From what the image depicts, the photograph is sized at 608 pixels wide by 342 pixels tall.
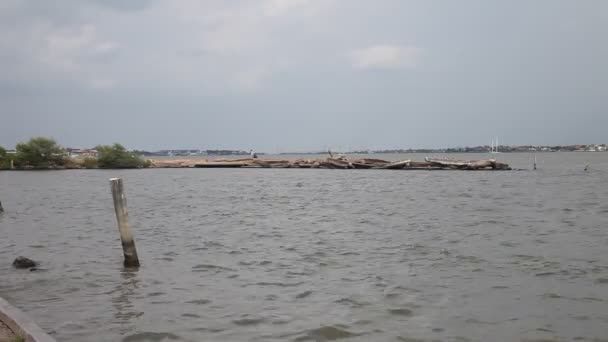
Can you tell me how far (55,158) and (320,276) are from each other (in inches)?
2853

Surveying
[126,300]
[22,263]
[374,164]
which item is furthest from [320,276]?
[374,164]

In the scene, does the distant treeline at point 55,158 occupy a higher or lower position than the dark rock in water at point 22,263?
higher

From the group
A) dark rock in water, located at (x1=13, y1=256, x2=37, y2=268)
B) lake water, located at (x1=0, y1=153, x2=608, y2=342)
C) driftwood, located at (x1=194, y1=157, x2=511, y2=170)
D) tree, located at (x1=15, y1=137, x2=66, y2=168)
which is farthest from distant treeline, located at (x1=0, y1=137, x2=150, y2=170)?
dark rock in water, located at (x1=13, y1=256, x2=37, y2=268)

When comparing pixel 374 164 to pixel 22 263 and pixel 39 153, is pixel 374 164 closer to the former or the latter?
pixel 39 153

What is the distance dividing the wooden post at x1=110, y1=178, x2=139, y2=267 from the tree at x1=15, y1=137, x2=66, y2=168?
210ft

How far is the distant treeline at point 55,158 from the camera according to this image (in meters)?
69.8

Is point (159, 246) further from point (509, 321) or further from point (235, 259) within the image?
point (509, 321)

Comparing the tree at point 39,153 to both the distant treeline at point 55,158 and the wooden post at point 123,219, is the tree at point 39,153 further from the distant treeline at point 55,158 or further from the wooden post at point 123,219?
the wooden post at point 123,219

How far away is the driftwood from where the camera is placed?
58844 millimetres

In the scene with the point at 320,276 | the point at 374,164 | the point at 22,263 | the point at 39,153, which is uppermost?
the point at 39,153

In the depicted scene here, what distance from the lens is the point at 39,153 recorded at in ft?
232

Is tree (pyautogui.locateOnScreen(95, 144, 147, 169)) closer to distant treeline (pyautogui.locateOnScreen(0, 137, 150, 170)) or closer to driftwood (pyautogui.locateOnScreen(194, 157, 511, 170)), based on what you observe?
distant treeline (pyautogui.locateOnScreen(0, 137, 150, 170))

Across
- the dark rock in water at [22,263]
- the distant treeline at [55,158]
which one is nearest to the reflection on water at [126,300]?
the dark rock in water at [22,263]

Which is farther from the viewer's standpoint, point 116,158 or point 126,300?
point 116,158
